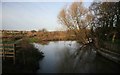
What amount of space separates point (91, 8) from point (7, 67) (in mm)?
11191

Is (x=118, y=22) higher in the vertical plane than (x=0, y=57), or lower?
higher

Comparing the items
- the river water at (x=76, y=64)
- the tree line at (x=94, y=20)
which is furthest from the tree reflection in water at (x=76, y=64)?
the tree line at (x=94, y=20)

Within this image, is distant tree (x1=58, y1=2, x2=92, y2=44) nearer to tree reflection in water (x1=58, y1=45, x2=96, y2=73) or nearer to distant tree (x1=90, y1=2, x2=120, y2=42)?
distant tree (x1=90, y1=2, x2=120, y2=42)

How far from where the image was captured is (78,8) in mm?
18531

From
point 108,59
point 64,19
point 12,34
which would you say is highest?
point 64,19

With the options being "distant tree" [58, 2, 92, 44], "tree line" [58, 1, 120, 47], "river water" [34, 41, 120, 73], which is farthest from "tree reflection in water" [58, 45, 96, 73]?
"distant tree" [58, 2, 92, 44]

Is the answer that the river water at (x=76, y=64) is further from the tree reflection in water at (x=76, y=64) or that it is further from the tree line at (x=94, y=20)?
the tree line at (x=94, y=20)

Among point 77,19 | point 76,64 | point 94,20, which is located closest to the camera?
point 76,64

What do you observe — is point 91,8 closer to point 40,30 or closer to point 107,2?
point 107,2

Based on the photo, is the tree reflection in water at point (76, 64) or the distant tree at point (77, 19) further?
the distant tree at point (77, 19)

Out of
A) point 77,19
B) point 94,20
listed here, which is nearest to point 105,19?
point 94,20

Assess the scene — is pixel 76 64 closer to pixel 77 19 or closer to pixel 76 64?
pixel 76 64

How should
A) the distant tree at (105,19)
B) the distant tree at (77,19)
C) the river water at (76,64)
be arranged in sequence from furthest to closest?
the distant tree at (77,19) → the distant tree at (105,19) → the river water at (76,64)

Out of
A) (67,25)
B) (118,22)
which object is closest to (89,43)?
(67,25)
